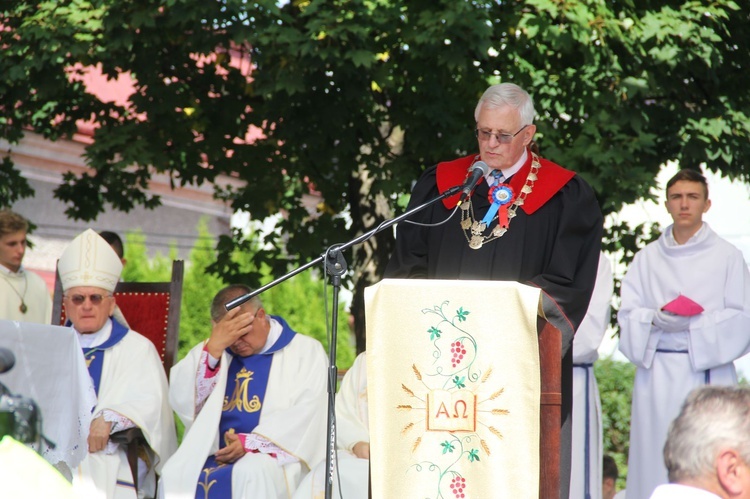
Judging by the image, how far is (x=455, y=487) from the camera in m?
4.29

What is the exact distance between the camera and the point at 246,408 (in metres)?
7.01

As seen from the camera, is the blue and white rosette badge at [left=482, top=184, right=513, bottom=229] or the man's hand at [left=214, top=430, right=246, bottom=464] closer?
the blue and white rosette badge at [left=482, top=184, right=513, bottom=229]

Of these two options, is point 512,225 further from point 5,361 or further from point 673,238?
point 673,238

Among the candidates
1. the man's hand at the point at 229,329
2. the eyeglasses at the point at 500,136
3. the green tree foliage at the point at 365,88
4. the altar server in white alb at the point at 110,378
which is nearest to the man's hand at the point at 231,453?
the altar server in white alb at the point at 110,378

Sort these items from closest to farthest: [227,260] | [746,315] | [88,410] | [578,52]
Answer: [88,410] → [746,315] → [578,52] → [227,260]

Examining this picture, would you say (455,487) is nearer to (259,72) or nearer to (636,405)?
(636,405)

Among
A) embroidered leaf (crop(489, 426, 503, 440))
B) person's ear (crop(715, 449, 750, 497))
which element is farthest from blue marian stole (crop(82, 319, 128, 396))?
person's ear (crop(715, 449, 750, 497))

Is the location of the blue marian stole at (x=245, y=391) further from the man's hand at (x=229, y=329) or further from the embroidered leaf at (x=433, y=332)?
the embroidered leaf at (x=433, y=332)

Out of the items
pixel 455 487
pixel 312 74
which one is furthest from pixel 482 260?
pixel 312 74

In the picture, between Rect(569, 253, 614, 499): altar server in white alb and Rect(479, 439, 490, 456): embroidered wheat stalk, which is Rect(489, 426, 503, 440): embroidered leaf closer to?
Rect(479, 439, 490, 456): embroidered wheat stalk

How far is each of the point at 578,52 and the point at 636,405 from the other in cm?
379

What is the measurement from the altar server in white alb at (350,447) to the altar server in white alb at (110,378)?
997mm

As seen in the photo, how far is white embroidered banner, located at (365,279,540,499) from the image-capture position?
4.25 meters

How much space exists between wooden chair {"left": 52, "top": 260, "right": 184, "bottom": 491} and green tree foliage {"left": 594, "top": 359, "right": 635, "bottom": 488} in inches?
367
